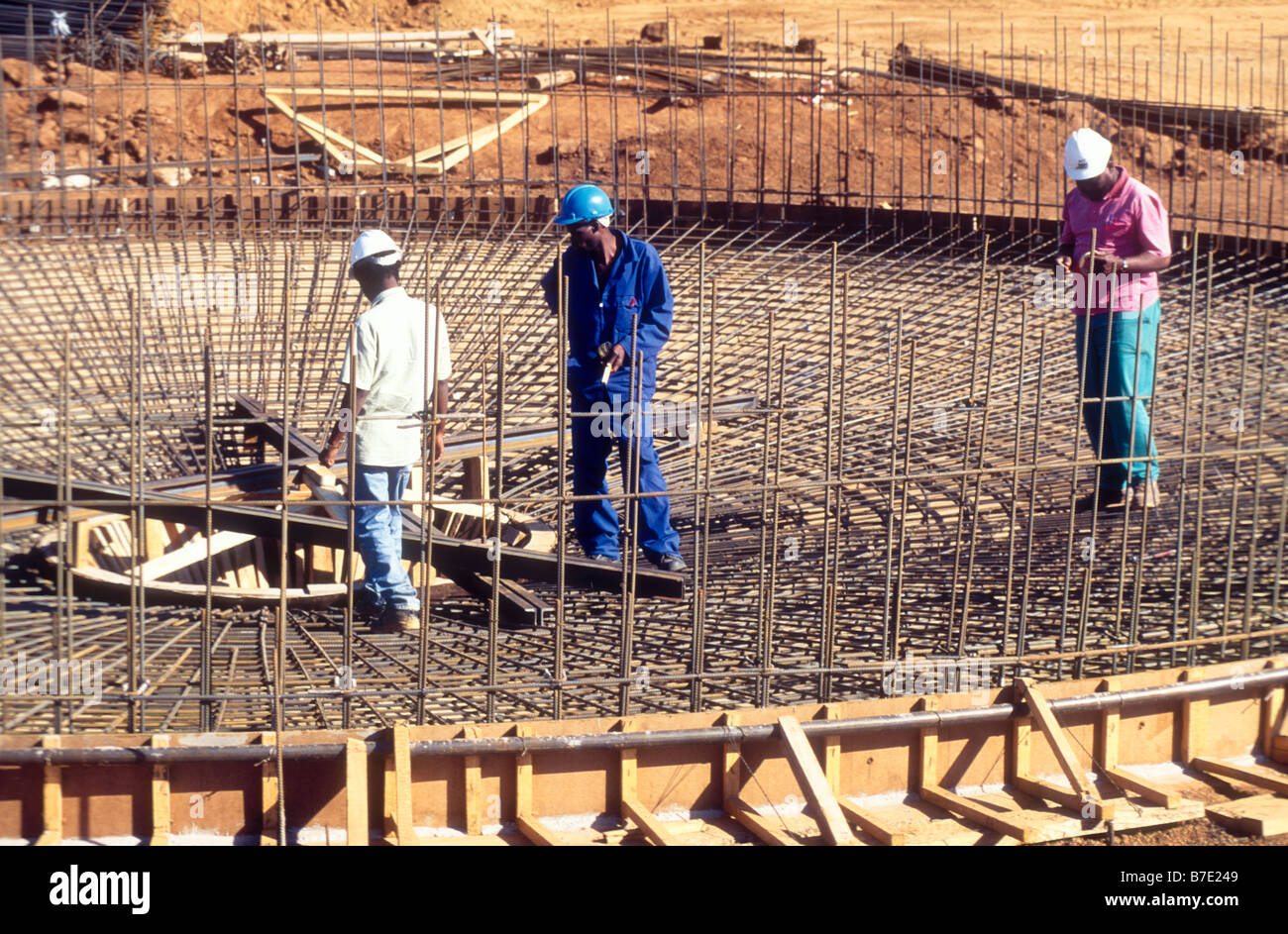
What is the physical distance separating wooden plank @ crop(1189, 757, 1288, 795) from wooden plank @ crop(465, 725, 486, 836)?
263 centimetres

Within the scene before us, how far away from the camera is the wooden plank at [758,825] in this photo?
477cm

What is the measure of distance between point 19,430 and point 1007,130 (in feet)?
38.0

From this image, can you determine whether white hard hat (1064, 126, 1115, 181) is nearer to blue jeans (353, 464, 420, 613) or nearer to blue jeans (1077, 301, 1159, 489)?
blue jeans (1077, 301, 1159, 489)

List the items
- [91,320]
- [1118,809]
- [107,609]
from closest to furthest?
[1118,809] → [107,609] → [91,320]

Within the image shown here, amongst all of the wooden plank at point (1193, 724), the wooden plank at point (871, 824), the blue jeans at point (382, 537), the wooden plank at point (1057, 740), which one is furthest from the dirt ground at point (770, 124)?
the wooden plank at point (871, 824)

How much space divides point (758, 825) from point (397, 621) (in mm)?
1552

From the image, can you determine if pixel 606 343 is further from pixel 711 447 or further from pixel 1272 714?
pixel 1272 714

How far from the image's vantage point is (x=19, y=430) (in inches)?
286

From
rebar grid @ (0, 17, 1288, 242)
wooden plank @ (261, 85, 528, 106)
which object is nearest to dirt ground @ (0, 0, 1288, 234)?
rebar grid @ (0, 17, 1288, 242)

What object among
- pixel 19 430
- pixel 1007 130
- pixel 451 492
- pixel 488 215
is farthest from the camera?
pixel 1007 130

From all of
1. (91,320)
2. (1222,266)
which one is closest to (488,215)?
(91,320)

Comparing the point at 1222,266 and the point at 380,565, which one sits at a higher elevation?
the point at 1222,266
